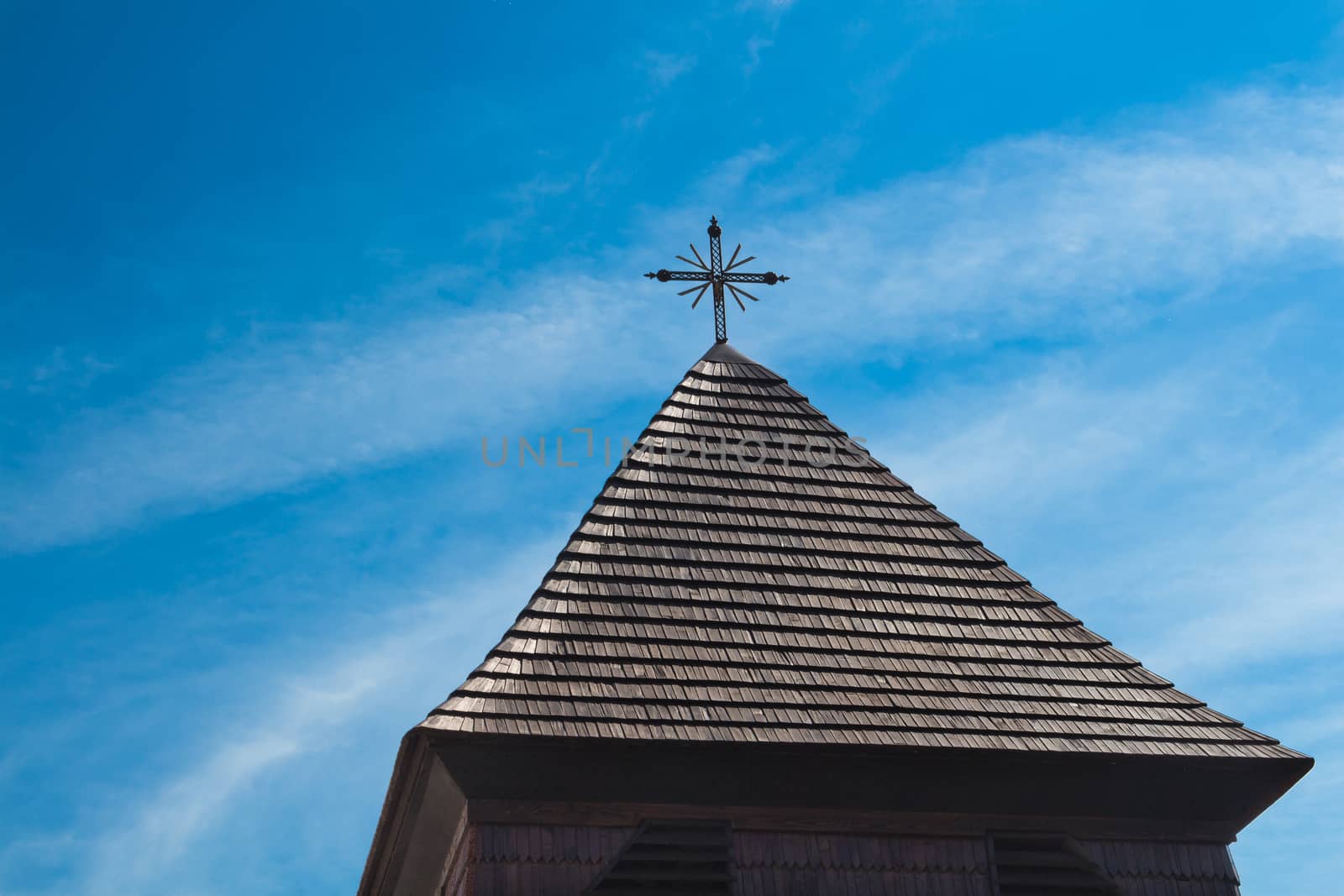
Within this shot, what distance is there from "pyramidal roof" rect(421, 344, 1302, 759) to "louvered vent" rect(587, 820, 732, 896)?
60cm

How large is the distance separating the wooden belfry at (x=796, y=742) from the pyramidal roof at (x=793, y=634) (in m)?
0.02

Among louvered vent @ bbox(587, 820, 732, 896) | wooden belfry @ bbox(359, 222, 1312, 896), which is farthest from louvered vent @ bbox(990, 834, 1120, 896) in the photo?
louvered vent @ bbox(587, 820, 732, 896)

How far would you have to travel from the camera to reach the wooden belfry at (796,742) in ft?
34.8

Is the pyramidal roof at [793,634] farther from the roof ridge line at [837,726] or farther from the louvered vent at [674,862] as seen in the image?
the louvered vent at [674,862]

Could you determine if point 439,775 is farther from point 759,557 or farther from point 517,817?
point 759,557

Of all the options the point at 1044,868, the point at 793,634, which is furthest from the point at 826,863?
the point at 793,634

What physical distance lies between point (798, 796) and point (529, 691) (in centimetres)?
175

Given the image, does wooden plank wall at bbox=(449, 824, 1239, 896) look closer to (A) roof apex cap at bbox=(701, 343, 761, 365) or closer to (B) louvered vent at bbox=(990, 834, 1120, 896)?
(B) louvered vent at bbox=(990, 834, 1120, 896)

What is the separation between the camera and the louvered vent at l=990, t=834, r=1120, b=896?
432 inches

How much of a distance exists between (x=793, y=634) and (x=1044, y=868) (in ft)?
6.95

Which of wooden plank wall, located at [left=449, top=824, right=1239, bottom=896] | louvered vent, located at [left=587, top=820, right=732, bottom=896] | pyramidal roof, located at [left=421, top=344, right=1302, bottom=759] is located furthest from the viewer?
pyramidal roof, located at [left=421, top=344, right=1302, bottom=759]

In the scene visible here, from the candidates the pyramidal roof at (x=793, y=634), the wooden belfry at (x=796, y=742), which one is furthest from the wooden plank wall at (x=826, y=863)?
the pyramidal roof at (x=793, y=634)

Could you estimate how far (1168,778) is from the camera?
37.1 feet

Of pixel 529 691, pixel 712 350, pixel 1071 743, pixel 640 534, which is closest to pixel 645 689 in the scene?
pixel 529 691
